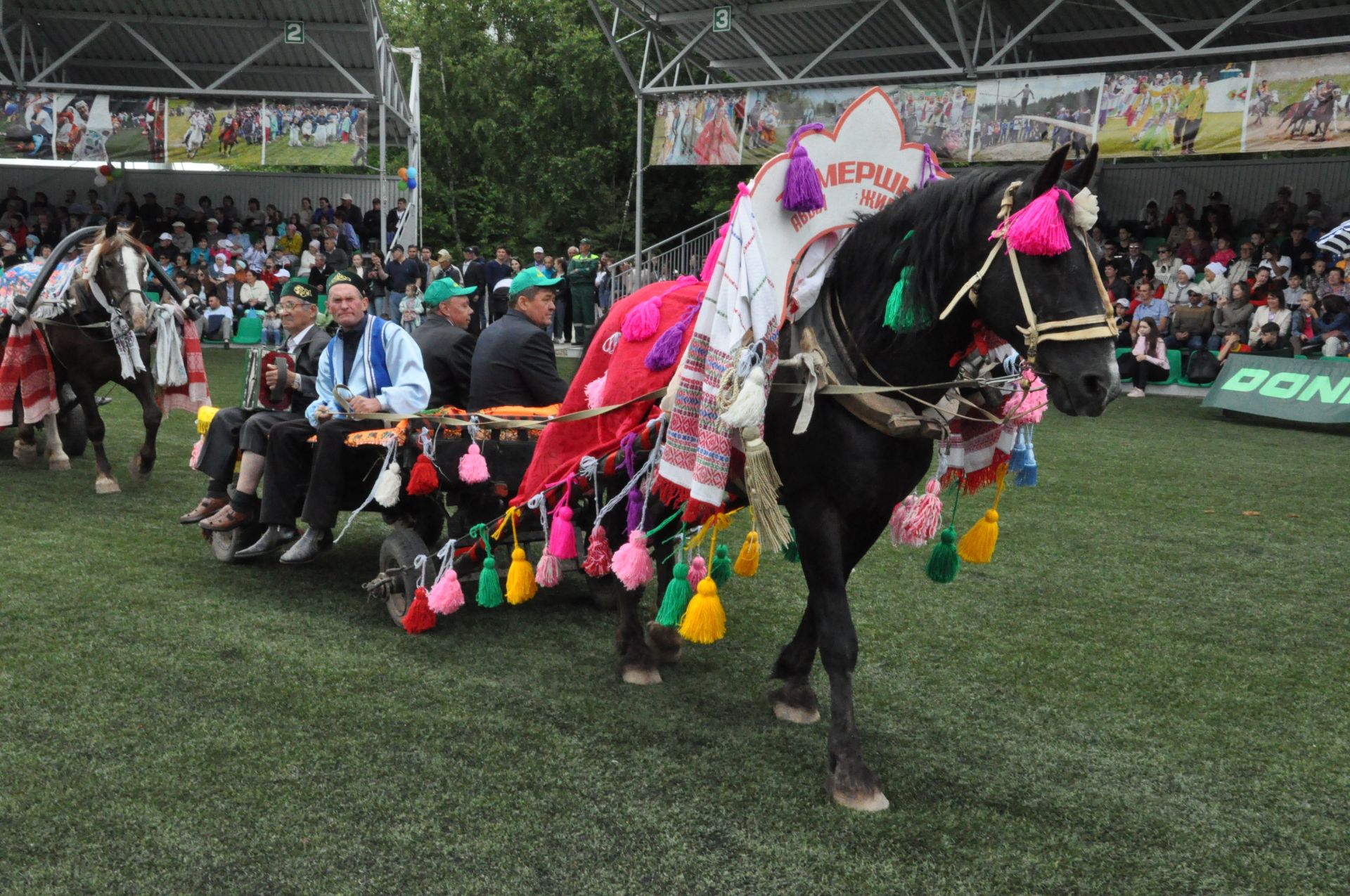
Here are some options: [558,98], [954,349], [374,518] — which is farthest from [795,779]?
[558,98]

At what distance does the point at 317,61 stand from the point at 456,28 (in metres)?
17.7

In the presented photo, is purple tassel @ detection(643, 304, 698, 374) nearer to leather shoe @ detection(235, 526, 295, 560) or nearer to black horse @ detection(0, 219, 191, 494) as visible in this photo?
leather shoe @ detection(235, 526, 295, 560)

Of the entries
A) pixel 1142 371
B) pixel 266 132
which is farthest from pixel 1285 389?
pixel 266 132

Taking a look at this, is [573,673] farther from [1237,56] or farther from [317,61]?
[317,61]

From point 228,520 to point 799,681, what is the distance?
3081mm

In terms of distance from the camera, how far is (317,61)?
71.3 ft

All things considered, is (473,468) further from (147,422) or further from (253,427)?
(147,422)

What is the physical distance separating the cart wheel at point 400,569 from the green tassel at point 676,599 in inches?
60.5

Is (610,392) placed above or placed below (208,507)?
above

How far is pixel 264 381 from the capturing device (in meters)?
5.83

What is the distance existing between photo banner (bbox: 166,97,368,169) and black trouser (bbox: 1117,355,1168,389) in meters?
12.3

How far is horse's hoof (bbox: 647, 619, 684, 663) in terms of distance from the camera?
14.9 feet

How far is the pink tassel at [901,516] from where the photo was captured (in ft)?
12.9

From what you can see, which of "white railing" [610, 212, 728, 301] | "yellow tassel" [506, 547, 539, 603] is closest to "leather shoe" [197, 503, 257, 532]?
"yellow tassel" [506, 547, 539, 603]
